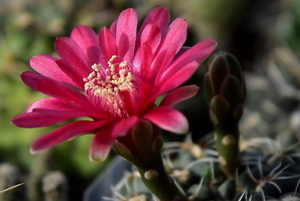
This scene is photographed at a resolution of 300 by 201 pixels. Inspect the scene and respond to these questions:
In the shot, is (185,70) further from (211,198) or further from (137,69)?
(211,198)

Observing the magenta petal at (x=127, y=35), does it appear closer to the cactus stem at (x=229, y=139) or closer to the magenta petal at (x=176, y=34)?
the magenta petal at (x=176, y=34)

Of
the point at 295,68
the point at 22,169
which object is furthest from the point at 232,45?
the point at 22,169

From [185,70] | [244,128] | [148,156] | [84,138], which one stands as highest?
[185,70]

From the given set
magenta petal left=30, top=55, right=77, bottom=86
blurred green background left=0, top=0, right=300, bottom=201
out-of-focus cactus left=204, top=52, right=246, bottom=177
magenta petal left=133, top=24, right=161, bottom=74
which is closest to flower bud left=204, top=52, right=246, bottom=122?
out-of-focus cactus left=204, top=52, right=246, bottom=177

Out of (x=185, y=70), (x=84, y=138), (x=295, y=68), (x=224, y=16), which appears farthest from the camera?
(x=224, y=16)

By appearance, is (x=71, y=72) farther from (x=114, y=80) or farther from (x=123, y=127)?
(x=123, y=127)

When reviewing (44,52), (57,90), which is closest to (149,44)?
(57,90)

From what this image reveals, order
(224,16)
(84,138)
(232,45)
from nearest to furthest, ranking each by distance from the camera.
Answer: (84,138)
(224,16)
(232,45)

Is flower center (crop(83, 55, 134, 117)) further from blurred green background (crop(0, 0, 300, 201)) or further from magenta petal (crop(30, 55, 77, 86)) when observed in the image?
blurred green background (crop(0, 0, 300, 201))
